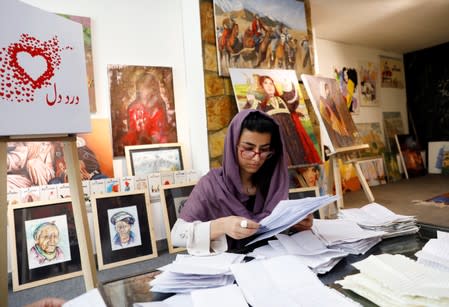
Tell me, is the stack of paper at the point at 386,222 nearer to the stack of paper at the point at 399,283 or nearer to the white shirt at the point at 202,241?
the stack of paper at the point at 399,283

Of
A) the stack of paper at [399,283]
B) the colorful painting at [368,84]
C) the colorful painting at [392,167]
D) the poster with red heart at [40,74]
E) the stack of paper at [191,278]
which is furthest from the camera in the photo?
the colorful painting at [392,167]

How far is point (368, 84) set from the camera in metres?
5.01

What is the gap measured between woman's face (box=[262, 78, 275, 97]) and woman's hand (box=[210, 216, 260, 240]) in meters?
1.87

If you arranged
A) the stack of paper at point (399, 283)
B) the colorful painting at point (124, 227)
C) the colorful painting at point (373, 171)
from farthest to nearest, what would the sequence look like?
the colorful painting at point (373, 171), the colorful painting at point (124, 227), the stack of paper at point (399, 283)

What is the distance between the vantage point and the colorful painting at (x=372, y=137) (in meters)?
4.88

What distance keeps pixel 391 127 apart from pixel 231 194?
503cm

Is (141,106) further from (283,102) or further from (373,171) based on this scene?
(373,171)

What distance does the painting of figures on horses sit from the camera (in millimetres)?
2633

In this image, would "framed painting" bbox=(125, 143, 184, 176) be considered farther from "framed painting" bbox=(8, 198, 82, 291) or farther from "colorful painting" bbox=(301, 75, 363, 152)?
"colorful painting" bbox=(301, 75, 363, 152)

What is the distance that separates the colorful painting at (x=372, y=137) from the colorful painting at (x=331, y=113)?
1.88 m

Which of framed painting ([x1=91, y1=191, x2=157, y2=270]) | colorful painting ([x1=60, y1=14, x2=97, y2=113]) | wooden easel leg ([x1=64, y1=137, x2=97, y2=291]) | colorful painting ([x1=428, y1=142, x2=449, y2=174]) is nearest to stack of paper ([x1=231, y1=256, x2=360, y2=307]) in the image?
wooden easel leg ([x1=64, y1=137, x2=97, y2=291])

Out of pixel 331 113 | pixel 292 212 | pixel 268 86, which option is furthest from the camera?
pixel 331 113

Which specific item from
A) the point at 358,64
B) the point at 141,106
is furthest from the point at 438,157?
the point at 141,106

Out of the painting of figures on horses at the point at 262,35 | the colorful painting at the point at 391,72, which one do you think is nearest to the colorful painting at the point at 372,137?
the colorful painting at the point at 391,72
